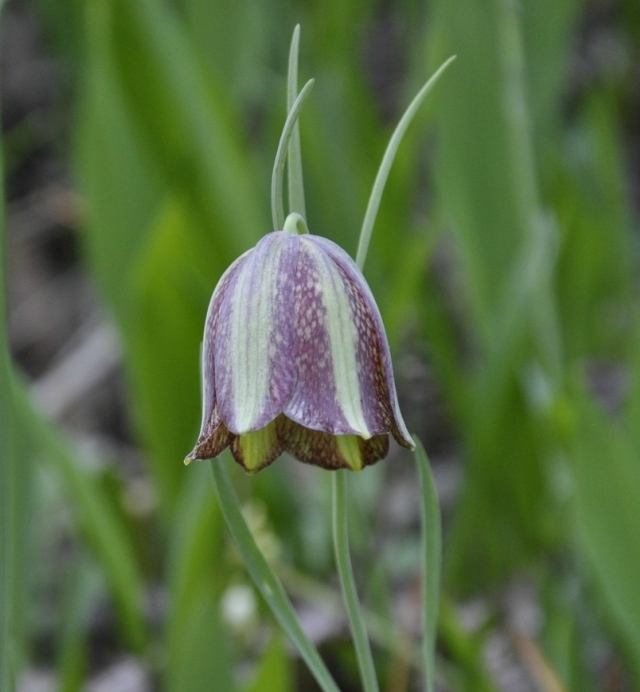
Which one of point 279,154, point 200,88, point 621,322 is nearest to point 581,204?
point 621,322

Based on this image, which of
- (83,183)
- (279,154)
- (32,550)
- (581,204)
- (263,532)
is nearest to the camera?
(279,154)

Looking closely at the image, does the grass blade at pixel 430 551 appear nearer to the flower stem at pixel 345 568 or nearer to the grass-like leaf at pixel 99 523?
the flower stem at pixel 345 568

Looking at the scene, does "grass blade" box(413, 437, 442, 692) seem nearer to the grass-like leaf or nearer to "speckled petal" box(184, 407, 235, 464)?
"speckled petal" box(184, 407, 235, 464)

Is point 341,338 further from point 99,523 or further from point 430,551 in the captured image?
point 99,523

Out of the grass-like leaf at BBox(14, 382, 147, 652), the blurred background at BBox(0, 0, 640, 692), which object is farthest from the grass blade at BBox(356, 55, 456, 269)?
the grass-like leaf at BBox(14, 382, 147, 652)

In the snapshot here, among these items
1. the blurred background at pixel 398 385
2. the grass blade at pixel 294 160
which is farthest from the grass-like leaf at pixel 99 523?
the grass blade at pixel 294 160

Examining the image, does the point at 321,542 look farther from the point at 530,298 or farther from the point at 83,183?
the point at 83,183

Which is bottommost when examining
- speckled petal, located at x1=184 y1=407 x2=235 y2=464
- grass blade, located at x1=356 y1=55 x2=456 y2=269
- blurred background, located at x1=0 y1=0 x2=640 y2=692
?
blurred background, located at x1=0 y1=0 x2=640 y2=692
